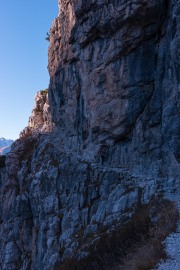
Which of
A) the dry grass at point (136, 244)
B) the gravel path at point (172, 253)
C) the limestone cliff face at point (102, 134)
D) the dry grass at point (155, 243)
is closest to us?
the gravel path at point (172, 253)

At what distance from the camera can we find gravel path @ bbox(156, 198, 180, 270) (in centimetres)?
854

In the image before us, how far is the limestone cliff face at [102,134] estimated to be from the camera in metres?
21.9

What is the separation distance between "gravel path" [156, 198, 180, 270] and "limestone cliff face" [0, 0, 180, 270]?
28.1 feet

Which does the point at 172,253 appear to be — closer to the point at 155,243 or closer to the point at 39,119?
the point at 155,243

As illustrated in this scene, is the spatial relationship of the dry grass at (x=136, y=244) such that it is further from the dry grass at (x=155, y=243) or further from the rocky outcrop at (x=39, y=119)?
the rocky outcrop at (x=39, y=119)

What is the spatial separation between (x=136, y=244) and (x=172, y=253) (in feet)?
12.1

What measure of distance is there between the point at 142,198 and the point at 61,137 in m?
21.2

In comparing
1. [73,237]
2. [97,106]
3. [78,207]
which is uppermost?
[97,106]

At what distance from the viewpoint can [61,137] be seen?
39.4 m

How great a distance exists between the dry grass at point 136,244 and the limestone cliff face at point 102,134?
139cm

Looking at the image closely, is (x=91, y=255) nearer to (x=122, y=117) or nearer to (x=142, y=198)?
(x=142, y=198)

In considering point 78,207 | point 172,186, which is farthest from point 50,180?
point 172,186

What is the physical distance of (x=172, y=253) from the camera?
9367 millimetres

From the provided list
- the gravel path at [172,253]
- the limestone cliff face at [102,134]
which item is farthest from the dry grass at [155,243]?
the limestone cliff face at [102,134]
